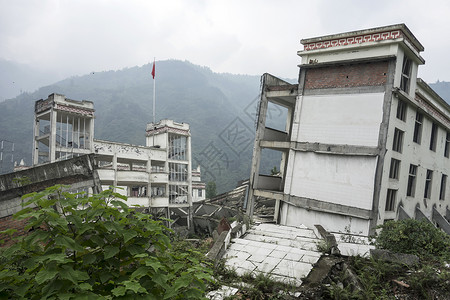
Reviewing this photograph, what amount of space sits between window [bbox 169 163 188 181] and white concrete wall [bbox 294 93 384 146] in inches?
784

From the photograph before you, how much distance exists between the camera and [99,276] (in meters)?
3.24

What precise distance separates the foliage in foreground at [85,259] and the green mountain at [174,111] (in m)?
40.4

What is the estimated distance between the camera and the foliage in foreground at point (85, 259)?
2885 mm

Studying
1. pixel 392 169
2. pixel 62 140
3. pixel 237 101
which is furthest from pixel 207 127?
pixel 392 169

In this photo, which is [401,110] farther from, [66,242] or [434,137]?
[66,242]

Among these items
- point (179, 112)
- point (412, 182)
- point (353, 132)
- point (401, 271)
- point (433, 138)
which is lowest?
point (401, 271)

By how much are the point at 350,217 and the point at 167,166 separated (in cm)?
2151

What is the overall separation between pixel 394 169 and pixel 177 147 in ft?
77.3

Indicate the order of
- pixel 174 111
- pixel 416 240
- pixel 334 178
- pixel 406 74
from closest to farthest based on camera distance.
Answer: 1. pixel 416 240
2. pixel 334 178
3. pixel 406 74
4. pixel 174 111

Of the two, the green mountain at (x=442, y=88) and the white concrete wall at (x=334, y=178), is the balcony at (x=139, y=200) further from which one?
the green mountain at (x=442, y=88)

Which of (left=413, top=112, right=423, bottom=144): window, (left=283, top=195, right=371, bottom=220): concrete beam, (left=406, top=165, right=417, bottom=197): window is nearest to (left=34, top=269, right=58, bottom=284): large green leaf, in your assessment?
(left=283, top=195, right=371, bottom=220): concrete beam

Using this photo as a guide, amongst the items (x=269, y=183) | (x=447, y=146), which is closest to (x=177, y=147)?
(x=269, y=183)

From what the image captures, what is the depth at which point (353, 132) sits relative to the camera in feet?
48.2

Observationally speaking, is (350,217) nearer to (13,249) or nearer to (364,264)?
(364,264)
